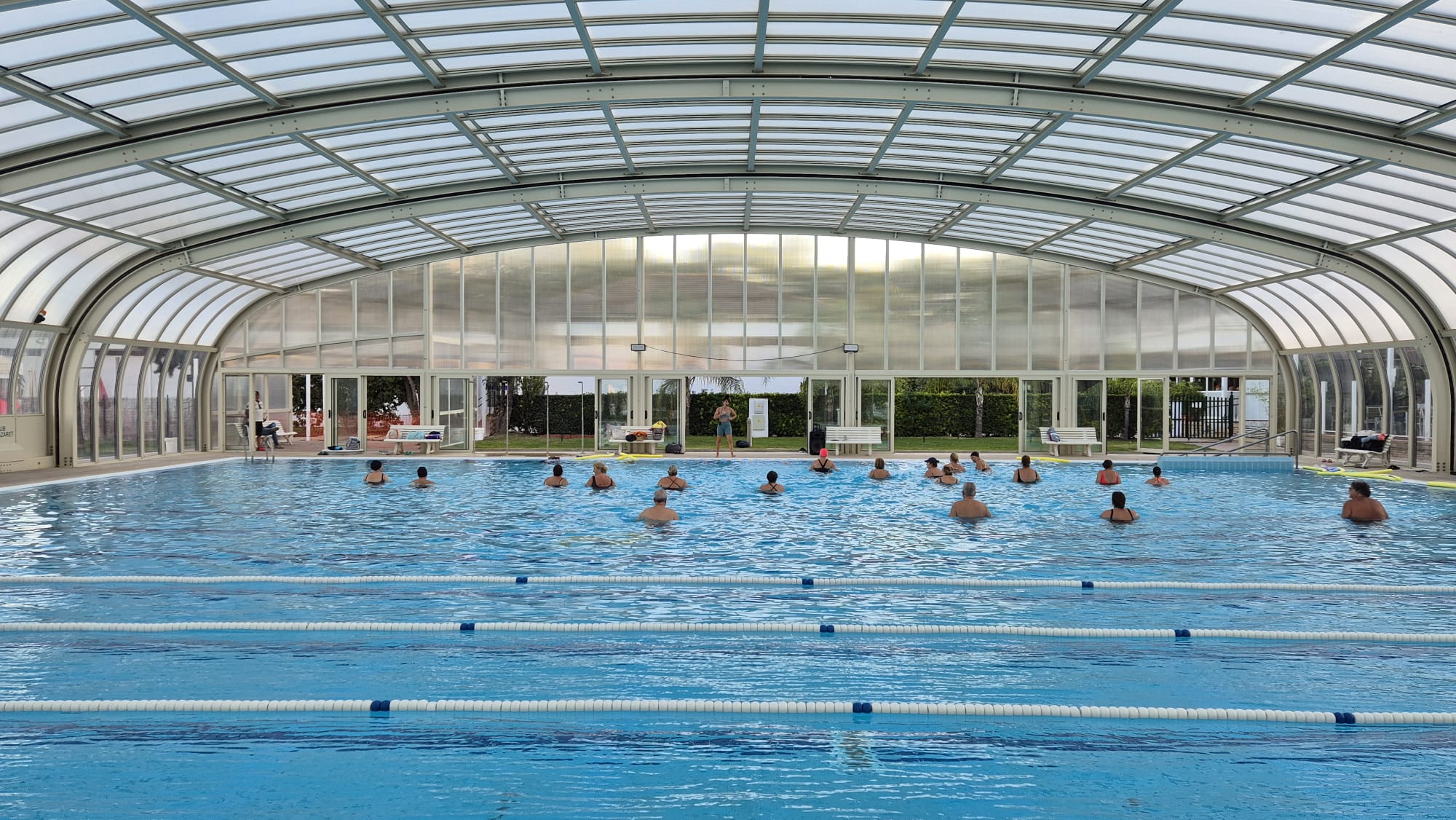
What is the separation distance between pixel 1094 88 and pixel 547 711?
12.0 meters

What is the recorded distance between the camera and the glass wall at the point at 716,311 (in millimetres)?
27203

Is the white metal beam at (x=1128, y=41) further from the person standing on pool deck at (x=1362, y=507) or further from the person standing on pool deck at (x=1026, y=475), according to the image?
the person standing on pool deck at (x=1026, y=475)

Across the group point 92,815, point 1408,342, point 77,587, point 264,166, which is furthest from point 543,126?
point 1408,342

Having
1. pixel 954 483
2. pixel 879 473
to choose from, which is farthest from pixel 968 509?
pixel 879 473

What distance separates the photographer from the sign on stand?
2777 centimetres

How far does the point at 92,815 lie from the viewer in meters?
4.34

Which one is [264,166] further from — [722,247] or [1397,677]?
[1397,677]

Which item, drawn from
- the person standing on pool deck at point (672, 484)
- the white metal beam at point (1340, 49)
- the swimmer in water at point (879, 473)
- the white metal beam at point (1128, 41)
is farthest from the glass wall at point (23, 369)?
the white metal beam at point (1340, 49)

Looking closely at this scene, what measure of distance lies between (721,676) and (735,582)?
2.99 meters

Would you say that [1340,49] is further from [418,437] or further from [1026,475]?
[418,437]

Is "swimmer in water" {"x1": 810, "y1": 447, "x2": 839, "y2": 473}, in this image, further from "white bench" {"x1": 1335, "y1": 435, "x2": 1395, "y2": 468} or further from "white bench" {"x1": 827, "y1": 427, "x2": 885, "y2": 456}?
"white bench" {"x1": 1335, "y1": 435, "x2": 1395, "y2": 468}

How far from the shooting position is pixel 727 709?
565 cm

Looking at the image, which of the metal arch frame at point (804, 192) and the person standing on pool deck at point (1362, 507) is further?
the metal arch frame at point (804, 192)

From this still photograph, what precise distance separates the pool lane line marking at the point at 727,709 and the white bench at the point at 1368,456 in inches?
769
